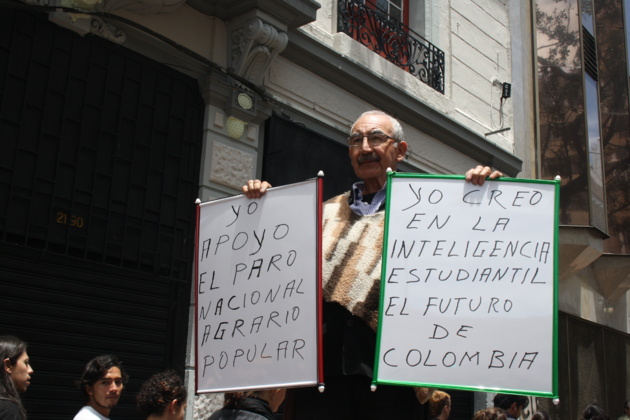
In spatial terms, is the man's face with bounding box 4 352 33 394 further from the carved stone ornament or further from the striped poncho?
the carved stone ornament

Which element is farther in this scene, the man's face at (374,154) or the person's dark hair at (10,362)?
the person's dark hair at (10,362)

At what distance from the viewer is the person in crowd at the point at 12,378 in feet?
11.2

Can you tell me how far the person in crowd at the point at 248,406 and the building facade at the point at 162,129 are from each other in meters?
2.71

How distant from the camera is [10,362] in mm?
3814

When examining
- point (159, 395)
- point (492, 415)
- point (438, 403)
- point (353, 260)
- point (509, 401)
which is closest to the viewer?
point (353, 260)

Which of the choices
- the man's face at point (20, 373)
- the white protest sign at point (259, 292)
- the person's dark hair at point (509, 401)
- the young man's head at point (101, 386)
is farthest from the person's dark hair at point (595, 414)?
the man's face at point (20, 373)

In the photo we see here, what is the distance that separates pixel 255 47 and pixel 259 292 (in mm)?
4624

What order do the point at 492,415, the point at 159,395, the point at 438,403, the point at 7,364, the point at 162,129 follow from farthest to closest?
the point at 162,129 < the point at 438,403 < the point at 492,415 < the point at 159,395 < the point at 7,364

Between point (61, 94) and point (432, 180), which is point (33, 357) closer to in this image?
point (61, 94)

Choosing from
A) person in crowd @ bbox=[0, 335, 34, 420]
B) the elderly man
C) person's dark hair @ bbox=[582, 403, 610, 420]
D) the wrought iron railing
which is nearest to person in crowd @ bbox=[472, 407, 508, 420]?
person's dark hair @ bbox=[582, 403, 610, 420]

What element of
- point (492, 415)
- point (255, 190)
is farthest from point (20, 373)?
point (492, 415)

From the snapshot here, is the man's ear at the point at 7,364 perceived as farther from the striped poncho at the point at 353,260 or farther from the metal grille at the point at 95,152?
the metal grille at the point at 95,152

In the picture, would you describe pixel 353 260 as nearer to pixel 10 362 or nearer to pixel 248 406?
pixel 248 406

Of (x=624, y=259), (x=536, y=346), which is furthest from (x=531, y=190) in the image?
(x=624, y=259)
